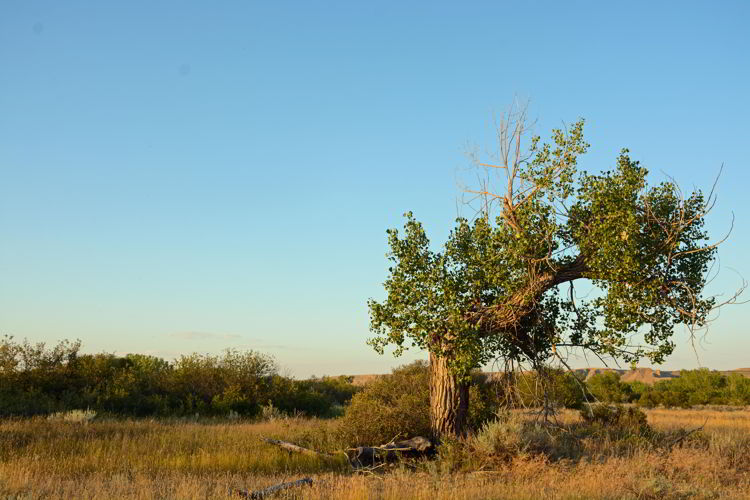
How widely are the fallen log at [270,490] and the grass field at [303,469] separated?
0.30m

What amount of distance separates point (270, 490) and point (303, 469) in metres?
4.02

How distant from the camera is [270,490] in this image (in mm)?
11148

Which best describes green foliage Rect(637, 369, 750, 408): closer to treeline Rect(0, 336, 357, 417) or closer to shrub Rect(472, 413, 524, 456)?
treeline Rect(0, 336, 357, 417)

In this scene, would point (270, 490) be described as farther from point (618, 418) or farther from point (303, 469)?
point (618, 418)

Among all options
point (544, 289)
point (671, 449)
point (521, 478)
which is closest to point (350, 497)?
point (521, 478)

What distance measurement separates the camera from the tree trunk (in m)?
17.1

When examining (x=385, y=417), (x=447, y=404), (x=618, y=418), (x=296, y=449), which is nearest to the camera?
(x=296, y=449)

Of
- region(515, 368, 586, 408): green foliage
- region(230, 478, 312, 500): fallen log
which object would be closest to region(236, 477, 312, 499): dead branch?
region(230, 478, 312, 500): fallen log

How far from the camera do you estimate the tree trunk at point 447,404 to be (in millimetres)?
17094

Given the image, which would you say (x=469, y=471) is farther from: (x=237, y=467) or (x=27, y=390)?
(x=27, y=390)

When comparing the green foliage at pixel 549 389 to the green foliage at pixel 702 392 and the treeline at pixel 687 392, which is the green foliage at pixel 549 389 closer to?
the treeline at pixel 687 392

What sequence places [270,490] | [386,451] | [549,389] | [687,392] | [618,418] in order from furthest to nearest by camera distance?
[687,392] < [618,418] < [549,389] < [386,451] < [270,490]

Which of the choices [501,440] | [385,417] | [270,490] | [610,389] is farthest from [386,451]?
[610,389]

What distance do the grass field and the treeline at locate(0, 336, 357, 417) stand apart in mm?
7694
